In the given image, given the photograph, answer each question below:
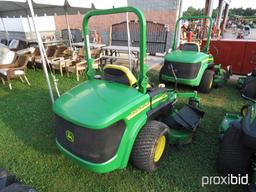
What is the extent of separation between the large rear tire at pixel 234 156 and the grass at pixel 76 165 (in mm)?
208

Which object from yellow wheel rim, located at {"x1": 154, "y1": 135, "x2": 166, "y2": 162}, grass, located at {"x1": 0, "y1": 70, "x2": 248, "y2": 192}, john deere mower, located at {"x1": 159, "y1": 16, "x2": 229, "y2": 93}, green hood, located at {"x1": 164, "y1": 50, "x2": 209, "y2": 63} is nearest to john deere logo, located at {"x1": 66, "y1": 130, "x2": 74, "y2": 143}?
grass, located at {"x1": 0, "y1": 70, "x2": 248, "y2": 192}

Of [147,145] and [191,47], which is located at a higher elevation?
[191,47]

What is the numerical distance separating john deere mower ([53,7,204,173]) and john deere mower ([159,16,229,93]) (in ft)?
6.76

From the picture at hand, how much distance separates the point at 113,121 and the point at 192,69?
315 cm

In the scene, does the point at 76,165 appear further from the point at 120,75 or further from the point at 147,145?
the point at 120,75

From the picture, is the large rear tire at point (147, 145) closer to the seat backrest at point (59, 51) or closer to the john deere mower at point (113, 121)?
the john deere mower at point (113, 121)

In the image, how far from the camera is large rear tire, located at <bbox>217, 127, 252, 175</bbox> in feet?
6.89

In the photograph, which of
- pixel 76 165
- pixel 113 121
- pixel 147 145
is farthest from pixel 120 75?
pixel 76 165

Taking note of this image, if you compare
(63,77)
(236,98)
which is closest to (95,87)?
(236,98)

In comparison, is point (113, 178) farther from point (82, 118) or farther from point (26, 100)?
point (26, 100)

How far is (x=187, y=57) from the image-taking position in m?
4.46

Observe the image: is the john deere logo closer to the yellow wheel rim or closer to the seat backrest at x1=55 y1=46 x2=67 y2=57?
the yellow wheel rim

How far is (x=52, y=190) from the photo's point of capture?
2172 mm

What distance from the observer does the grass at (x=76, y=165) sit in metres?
2.23
